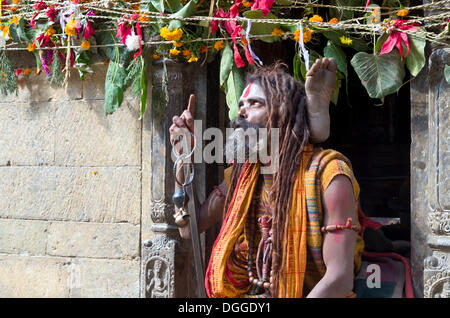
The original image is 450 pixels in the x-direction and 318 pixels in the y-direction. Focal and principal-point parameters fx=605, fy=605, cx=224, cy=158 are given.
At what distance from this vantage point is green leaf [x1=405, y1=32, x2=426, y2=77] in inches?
118

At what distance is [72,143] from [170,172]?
0.78 metres

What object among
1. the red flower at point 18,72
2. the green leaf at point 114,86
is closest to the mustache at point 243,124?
the green leaf at point 114,86

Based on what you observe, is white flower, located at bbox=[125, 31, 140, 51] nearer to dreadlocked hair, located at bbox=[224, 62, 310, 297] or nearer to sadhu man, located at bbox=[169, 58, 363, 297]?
sadhu man, located at bbox=[169, 58, 363, 297]

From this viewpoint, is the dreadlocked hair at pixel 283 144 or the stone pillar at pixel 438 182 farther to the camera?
the stone pillar at pixel 438 182

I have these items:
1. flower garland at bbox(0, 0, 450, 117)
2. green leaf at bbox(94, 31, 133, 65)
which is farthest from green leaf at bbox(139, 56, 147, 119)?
green leaf at bbox(94, 31, 133, 65)

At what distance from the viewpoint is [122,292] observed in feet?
12.5

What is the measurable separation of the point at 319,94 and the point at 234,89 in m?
0.67

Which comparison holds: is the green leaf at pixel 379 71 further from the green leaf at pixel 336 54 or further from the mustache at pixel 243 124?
the mustache at pixel 243 124

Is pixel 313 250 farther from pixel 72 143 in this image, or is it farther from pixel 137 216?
pixel 72 143

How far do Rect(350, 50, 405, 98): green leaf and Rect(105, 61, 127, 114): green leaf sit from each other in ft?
4.54

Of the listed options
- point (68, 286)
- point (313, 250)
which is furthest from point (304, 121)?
point (68, 286)

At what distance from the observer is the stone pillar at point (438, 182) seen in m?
2.99

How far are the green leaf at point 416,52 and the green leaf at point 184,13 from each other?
1172 mm

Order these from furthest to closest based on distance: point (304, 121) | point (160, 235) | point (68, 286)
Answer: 1. point (68, 286)
2. point (160, 235)
3. point (304, 121)
